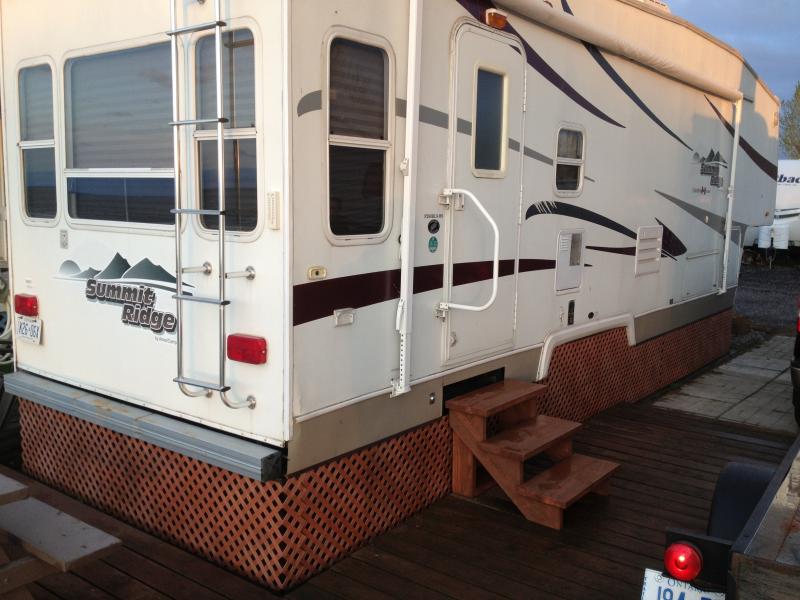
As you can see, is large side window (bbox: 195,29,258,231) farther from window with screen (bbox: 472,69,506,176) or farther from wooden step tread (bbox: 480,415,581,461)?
wooden step tread (bbox: 480,415,581,461)

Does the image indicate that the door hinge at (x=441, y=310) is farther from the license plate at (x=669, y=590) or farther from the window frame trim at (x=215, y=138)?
the license plate at (x=669, y=590)

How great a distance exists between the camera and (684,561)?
2.18 meters

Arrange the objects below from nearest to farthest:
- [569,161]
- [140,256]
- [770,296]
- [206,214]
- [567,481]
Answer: [206,214] < [140,256] < [567,481] < [569,161] < [770,296]

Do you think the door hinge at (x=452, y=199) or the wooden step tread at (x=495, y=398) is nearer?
the door hinge at (x=452, y=199)

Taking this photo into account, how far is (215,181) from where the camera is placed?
3371 millimetres

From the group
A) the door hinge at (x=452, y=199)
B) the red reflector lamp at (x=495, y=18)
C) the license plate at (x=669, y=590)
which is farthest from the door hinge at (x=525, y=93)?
the license plate at (x=669, y=590)

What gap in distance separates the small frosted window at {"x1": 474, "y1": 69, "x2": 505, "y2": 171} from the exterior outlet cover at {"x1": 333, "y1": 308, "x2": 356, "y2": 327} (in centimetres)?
126

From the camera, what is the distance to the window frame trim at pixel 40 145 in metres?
4.00

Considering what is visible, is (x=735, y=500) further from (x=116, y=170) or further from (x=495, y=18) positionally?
(x=116, y=170)

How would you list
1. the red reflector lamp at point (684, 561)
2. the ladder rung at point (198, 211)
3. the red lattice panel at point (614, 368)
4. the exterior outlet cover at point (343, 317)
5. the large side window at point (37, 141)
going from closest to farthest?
the red reflector lamp at point (684, 561) < the ladder rung at point (198, 211) < the exterior outlet cover at point (343, 317) < the large side window at point (37, 141) < the red lattice panel at point (614, 368)

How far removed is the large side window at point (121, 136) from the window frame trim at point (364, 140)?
796 millimetres

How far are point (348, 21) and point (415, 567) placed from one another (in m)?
2.47

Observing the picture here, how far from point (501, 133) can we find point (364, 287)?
1.46 m

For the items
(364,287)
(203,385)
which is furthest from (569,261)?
(203,385)
